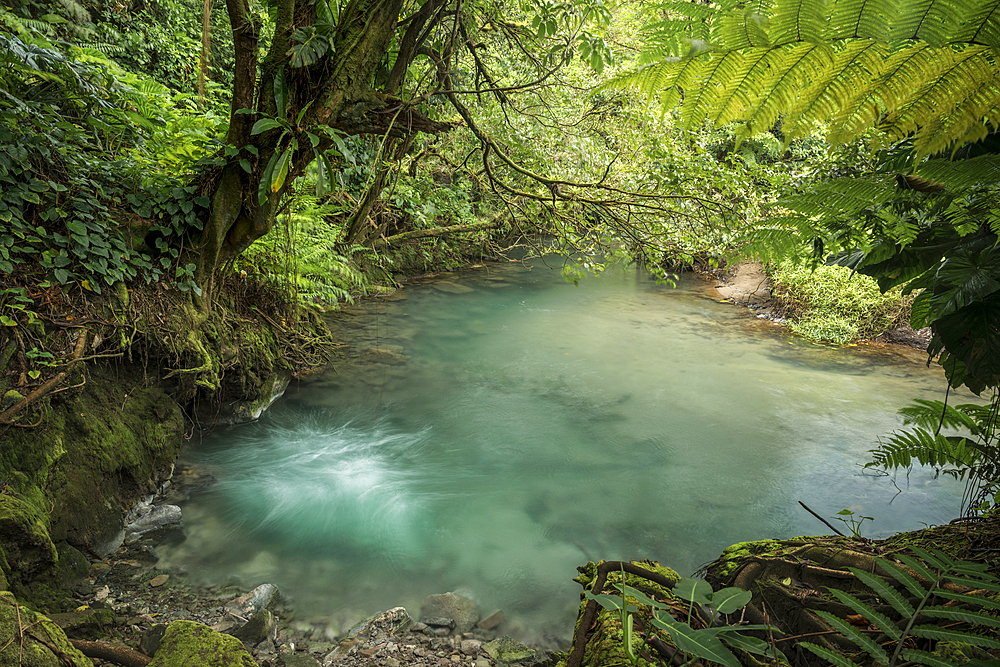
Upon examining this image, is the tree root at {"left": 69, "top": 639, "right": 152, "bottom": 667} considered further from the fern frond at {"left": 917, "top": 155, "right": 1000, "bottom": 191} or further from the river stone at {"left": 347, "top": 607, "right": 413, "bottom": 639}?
A: the fern frond at {"left": 917, "top": 155, "right": 1000, "bottom": 191}

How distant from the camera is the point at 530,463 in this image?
6.04 meters

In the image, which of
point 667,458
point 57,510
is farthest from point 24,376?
point 667,458

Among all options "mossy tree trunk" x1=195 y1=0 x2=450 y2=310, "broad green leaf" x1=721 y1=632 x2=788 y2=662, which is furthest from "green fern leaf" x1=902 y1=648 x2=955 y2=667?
"mossy tree trunk" x1=195 y1=0 x2=450 y2=310

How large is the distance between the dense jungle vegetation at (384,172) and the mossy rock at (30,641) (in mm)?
757

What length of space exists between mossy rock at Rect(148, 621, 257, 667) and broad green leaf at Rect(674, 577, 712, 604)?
75.3 inches

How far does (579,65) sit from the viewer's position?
9.51 metres

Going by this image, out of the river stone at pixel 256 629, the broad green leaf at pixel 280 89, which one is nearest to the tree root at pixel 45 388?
the river stone at pixel 256 629

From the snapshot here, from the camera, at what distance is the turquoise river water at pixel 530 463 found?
426 centimetres

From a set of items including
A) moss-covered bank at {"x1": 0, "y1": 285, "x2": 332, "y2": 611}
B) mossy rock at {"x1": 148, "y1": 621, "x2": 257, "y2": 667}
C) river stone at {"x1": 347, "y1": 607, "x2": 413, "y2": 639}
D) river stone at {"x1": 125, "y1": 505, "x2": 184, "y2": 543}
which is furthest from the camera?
→ river stone at {"x1": 125, "y1": 505, "x2": 184, "y2": 543}

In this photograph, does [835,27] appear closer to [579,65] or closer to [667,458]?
[667,458]

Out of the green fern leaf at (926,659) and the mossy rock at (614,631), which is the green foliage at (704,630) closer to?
the mossy rock at (614,631)

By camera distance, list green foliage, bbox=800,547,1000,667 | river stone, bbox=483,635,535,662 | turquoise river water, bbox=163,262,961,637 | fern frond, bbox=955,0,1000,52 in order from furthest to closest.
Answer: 1. turquoise river water, bbox=163,262,961,637
2. river stone, bbox=483,635,535,662
3. green foliage, bbox=800,547,1000,667
4. fern frond, bbox=955,0,1000,52

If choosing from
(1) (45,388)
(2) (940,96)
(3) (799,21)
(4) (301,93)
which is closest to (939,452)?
(2) (940,96)

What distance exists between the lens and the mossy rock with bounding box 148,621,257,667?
2176 millimetres
